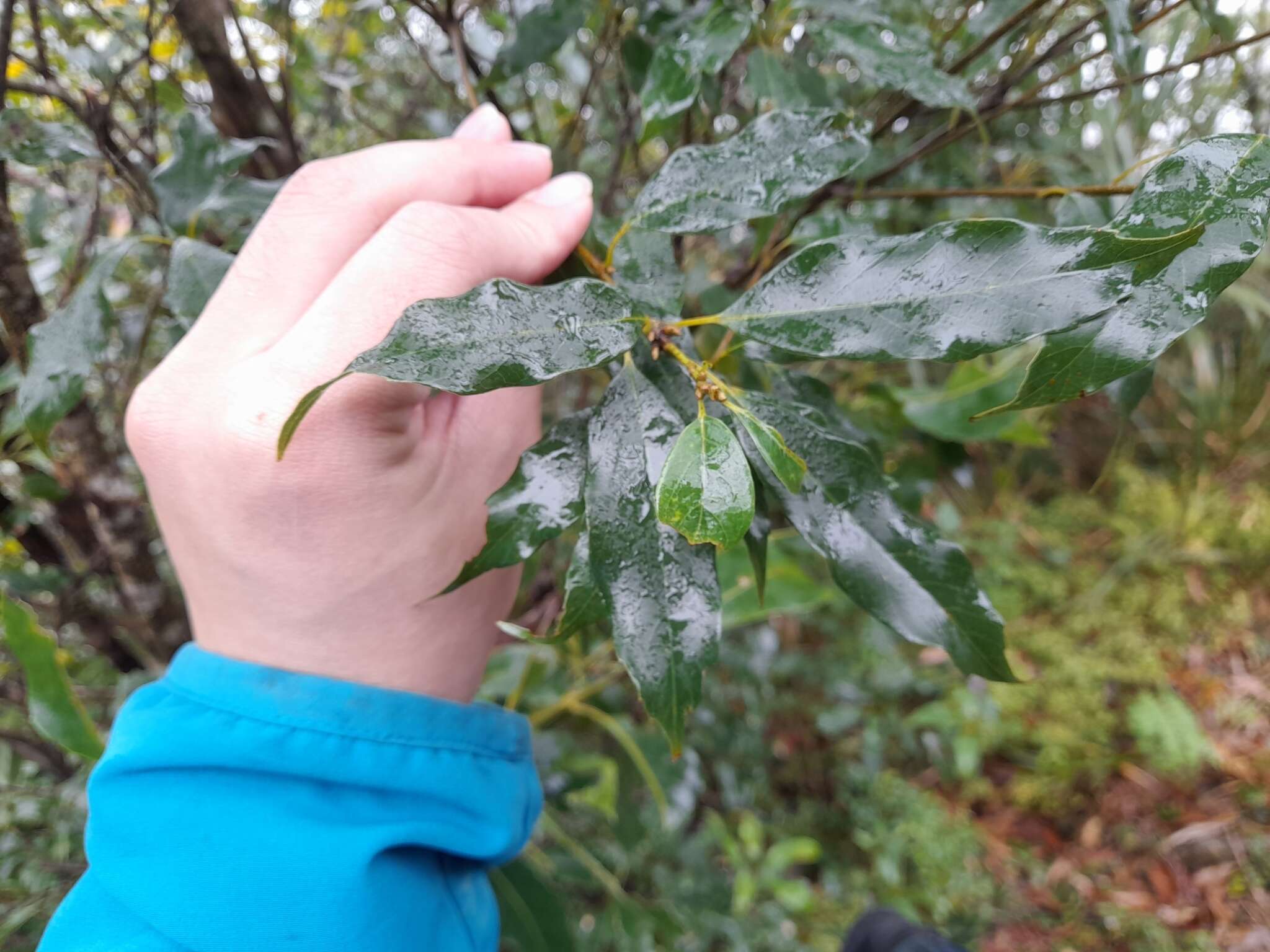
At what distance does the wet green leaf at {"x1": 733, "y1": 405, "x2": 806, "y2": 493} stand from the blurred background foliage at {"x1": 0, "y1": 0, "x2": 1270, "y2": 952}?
0.86ft

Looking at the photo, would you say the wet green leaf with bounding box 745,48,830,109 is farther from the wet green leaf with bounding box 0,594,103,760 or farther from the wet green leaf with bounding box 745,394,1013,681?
the wet green leaf with bounding box 0,594,103,760

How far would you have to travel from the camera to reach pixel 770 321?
38 centimetres

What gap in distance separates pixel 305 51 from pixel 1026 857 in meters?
2.39

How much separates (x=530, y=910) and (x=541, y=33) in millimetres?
996

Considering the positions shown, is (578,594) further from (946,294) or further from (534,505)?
(946,294)

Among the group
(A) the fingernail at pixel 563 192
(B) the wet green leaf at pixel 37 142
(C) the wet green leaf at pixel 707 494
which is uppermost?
(B) the wet green leaf at pixel 37 142

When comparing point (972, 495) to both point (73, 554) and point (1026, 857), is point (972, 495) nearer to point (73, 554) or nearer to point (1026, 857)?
point (1026, 857)

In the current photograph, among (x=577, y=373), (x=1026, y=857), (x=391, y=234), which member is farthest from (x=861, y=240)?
(x=1026, y=857)

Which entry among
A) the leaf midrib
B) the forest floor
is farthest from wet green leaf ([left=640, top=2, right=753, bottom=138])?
the forest floor

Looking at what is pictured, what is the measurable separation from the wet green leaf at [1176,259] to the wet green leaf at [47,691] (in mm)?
833

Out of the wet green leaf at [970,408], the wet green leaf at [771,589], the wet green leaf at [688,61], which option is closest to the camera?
the wet green leaf at [688,61]

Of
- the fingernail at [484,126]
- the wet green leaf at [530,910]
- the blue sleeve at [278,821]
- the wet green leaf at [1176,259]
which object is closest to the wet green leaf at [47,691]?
the blue sleeve at [278,821]

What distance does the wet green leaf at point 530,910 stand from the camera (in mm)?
920

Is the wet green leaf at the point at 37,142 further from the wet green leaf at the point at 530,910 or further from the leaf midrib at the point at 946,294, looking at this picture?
the wet green leaf at the point at 530,910
